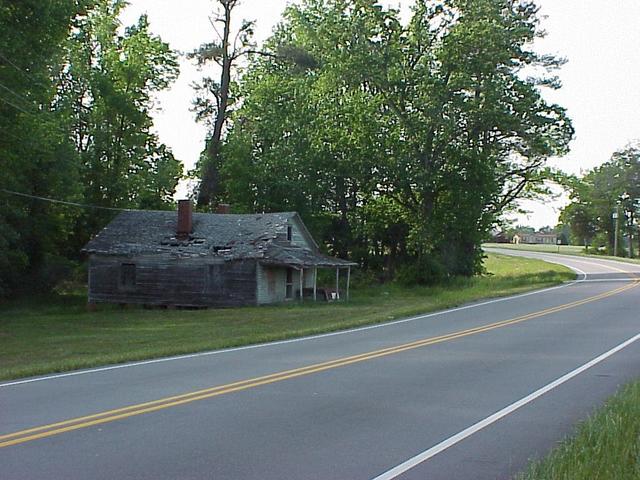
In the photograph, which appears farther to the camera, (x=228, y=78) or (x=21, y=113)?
(x=228, y=78)

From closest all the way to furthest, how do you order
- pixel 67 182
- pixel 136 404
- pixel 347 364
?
pixel 136 404
pixel 347 364
pixel 67 182

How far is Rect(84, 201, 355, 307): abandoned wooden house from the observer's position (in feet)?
131

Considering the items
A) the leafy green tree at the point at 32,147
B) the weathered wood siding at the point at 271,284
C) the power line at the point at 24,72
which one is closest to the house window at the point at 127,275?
the leafy green tree at the point at 32,147

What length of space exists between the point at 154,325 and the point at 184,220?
48.3 ft

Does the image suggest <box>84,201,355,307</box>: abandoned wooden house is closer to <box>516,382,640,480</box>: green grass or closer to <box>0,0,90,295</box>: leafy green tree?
<box>0,0,90,295</box>: leafy green tree

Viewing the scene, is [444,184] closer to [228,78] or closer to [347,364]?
[228,78]

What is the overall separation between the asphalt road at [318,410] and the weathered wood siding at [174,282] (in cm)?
2118

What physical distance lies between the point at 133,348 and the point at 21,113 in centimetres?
1486

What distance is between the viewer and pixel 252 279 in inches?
1560

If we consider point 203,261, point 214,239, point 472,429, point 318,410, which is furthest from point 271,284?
point 472,429

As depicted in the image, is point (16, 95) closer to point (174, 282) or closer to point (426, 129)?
point (174, 282)

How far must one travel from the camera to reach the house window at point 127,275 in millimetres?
42406

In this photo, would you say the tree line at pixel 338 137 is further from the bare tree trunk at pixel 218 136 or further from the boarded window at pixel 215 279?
the boarded window at pixel 215 279

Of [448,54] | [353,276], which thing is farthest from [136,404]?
[353,276]
